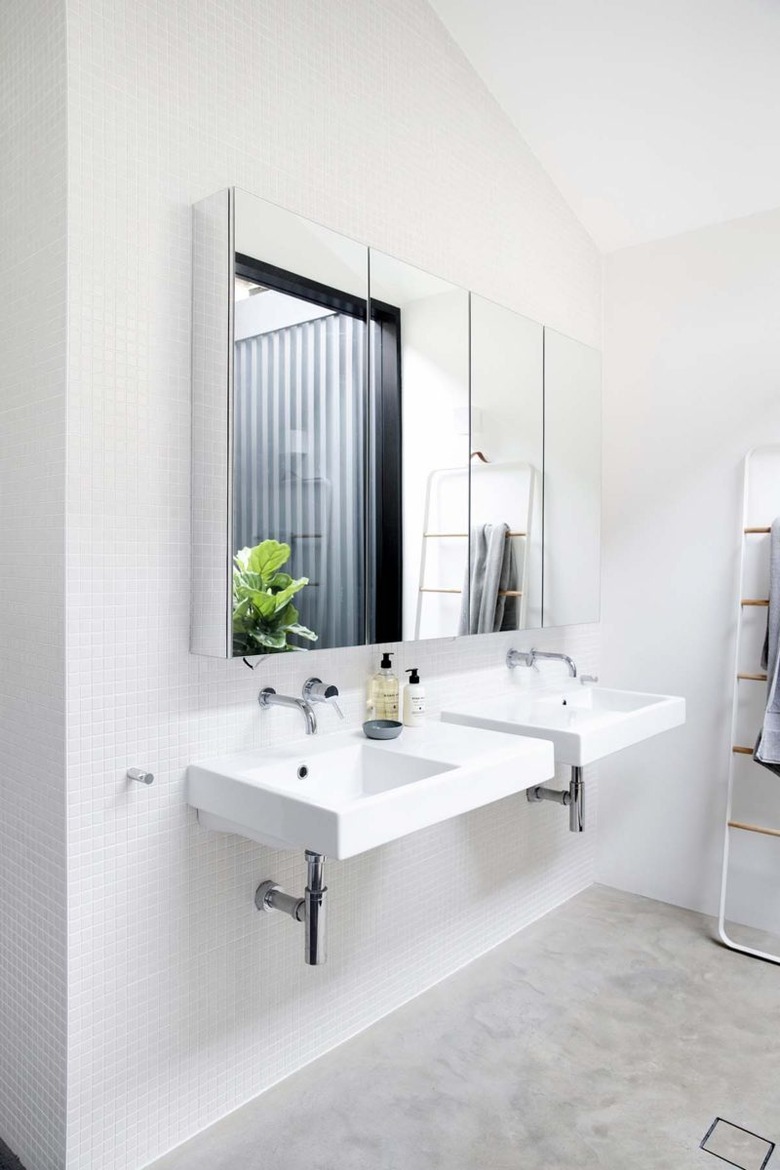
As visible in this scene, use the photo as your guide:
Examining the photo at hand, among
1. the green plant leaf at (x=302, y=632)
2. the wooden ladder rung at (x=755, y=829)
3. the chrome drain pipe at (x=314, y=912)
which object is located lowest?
the wooden ladder rung at (x=755, y=829)

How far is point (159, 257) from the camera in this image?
182 centimetres

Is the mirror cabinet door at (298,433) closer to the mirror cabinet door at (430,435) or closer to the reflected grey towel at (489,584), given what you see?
the mirror cabinet door at (430,435)

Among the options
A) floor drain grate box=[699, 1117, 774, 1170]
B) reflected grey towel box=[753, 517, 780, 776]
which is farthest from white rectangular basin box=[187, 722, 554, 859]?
reflected grey towel box=[753, 517, 780, 776]

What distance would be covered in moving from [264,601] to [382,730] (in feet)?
1.71

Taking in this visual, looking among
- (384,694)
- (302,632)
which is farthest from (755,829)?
(302,632)

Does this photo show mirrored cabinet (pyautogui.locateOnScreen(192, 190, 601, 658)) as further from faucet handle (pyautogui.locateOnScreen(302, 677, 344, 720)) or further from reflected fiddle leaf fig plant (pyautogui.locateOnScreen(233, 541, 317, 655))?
faucet handle (pyautogui.locateOnScreen(302, 677, 344, 720))

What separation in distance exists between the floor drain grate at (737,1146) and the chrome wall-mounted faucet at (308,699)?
132 centimetres

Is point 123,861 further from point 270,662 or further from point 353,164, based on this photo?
point 353,164

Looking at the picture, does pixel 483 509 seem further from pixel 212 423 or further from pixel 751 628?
pixel 751 628

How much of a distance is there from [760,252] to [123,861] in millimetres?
2900

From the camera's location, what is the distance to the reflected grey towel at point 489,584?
2.55m


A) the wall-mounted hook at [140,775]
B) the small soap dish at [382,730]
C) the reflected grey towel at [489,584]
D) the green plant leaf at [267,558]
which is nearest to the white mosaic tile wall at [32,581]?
the wall-mounted hook at [140,775]

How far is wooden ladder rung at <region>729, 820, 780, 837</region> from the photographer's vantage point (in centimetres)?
286

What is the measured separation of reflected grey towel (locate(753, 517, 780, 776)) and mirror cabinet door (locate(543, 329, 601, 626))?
0.65 m
